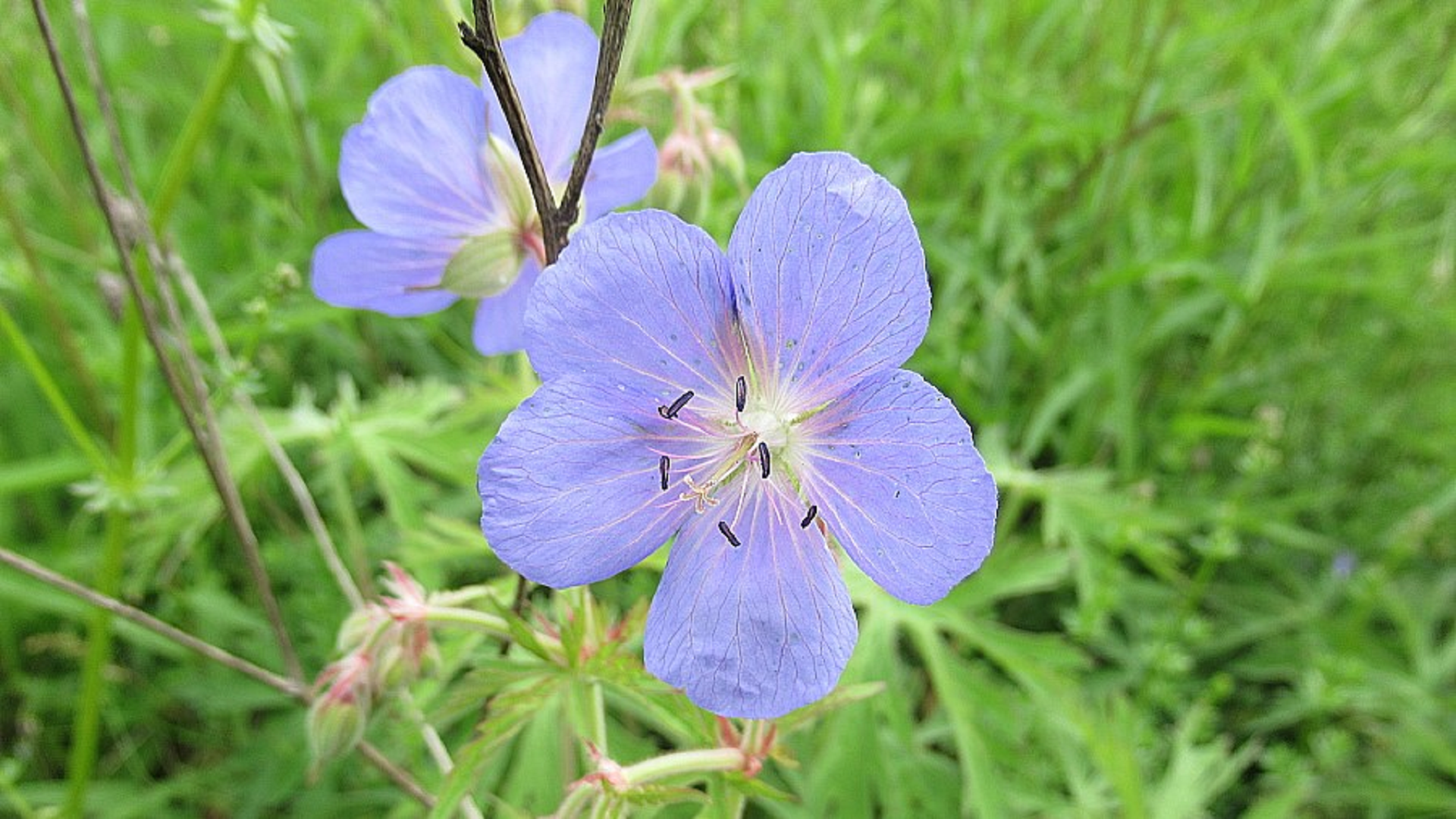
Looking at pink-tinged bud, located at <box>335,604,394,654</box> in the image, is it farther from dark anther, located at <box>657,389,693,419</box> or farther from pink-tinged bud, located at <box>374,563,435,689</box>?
dark anther, located at <box>657,389,693,419</box>

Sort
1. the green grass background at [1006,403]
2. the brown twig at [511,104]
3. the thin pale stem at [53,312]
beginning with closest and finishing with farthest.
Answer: the brown twig at [511,104] < the green grass background at [1006,403] < the thin pale stem at [53,312]

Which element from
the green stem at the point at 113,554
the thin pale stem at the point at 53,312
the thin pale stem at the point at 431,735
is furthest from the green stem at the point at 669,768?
the thin pale stem at the point at 53,312

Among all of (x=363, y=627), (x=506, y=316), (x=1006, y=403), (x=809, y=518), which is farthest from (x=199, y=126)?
(x=1006, y=403)

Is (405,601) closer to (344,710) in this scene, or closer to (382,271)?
(344,710)

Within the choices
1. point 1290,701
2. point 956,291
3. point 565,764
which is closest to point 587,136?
point 565,764

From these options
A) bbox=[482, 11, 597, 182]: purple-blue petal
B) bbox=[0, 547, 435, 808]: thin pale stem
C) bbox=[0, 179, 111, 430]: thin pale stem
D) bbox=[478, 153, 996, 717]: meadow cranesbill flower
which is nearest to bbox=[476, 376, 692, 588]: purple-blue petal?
bbox=[478, 153, 996, 717]: meadow cranesbill flower

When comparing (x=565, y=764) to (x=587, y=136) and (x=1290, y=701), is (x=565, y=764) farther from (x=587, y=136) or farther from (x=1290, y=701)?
(x=1290, y=701)

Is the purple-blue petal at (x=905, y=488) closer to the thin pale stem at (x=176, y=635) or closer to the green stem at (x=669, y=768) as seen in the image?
the green stem at (x=669, y=768)
